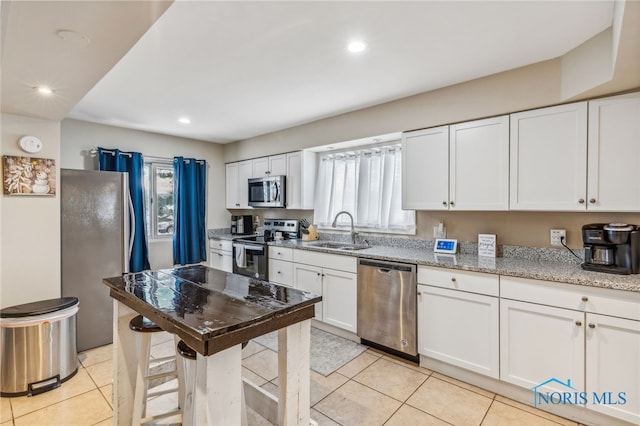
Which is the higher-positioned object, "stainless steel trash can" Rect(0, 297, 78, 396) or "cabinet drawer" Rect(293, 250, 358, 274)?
"cabinet drawer" Rect(293, 250, 358, 274)

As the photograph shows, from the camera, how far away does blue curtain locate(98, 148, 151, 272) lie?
3.95 m

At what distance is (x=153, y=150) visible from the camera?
175 inches

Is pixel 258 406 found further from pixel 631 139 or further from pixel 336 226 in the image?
pixel 631 139

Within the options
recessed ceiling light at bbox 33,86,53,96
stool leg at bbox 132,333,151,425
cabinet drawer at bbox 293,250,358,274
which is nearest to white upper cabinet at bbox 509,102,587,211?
cabinet drawer at bbox 293,250,358,274

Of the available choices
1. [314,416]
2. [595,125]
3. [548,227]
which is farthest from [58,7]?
[548,227]

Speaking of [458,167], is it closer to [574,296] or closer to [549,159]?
[549,159]

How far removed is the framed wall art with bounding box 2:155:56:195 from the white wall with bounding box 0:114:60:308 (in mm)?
46

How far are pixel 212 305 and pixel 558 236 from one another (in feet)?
8.53

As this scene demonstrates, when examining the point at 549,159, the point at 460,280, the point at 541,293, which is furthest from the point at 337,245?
the point at 549,159

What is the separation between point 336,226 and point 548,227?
86.9 inches

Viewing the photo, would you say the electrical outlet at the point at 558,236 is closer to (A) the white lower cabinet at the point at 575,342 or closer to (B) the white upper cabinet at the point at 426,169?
(A) the white lower cabinet at the point at 575,342

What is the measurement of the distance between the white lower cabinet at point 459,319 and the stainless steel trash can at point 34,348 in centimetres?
289

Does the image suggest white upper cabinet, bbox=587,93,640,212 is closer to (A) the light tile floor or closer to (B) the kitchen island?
(A) the light tile floor

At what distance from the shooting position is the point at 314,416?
2004 mm
